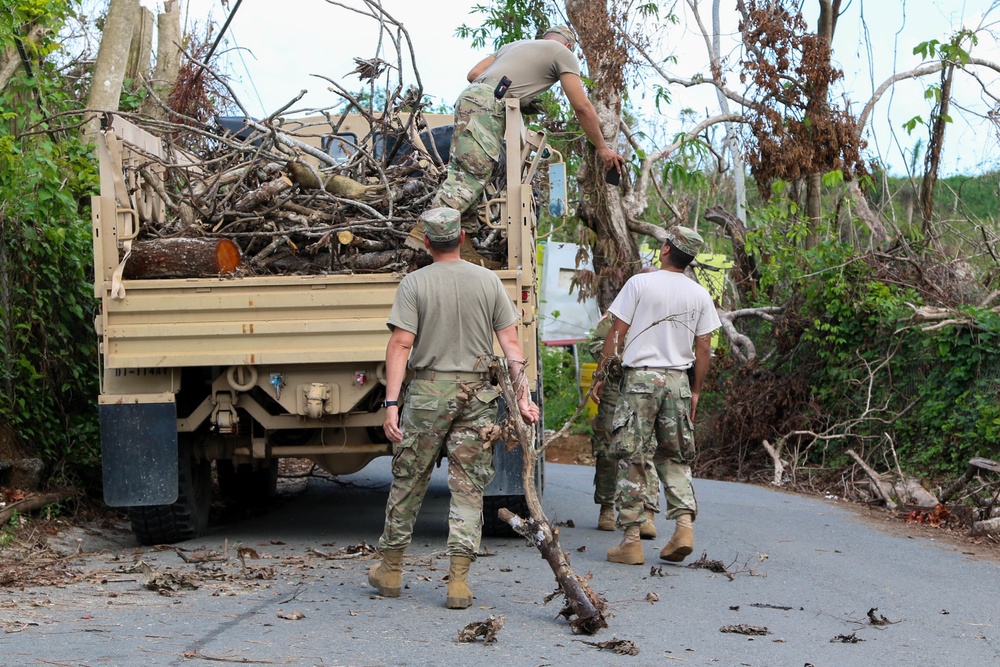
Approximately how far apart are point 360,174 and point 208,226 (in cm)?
118

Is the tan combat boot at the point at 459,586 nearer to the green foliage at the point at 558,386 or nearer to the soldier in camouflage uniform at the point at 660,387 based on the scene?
the soldier in camouflage uniform at the point at 660,387

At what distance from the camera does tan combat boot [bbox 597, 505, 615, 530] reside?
8320 mm

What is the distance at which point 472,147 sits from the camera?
7.29 metres

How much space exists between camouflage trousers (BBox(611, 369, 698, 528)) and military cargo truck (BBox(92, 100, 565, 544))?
1.94 ft

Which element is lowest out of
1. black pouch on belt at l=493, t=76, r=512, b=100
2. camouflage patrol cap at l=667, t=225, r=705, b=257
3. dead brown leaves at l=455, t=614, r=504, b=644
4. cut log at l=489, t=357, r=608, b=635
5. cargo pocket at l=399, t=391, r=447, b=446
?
dead brown leaves at l=455, t=614, r=504, b=644

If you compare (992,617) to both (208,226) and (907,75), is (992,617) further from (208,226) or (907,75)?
(907,75)

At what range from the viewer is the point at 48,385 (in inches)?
337

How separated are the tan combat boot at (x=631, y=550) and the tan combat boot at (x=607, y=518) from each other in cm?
136

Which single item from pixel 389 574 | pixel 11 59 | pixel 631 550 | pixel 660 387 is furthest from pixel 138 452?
pixel 11 59

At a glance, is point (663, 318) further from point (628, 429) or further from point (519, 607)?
point (519, 607)

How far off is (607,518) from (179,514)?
2841 mm

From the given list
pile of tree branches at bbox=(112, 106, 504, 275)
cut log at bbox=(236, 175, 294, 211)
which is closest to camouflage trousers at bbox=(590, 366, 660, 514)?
pile of tree branches at bbox=(112, 106, 504, 275)

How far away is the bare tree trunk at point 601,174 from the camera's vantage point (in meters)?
16.0

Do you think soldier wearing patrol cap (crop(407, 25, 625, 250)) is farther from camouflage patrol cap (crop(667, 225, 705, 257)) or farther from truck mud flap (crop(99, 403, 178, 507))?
truck mud flap (crop(99, 403, 178, 507))
